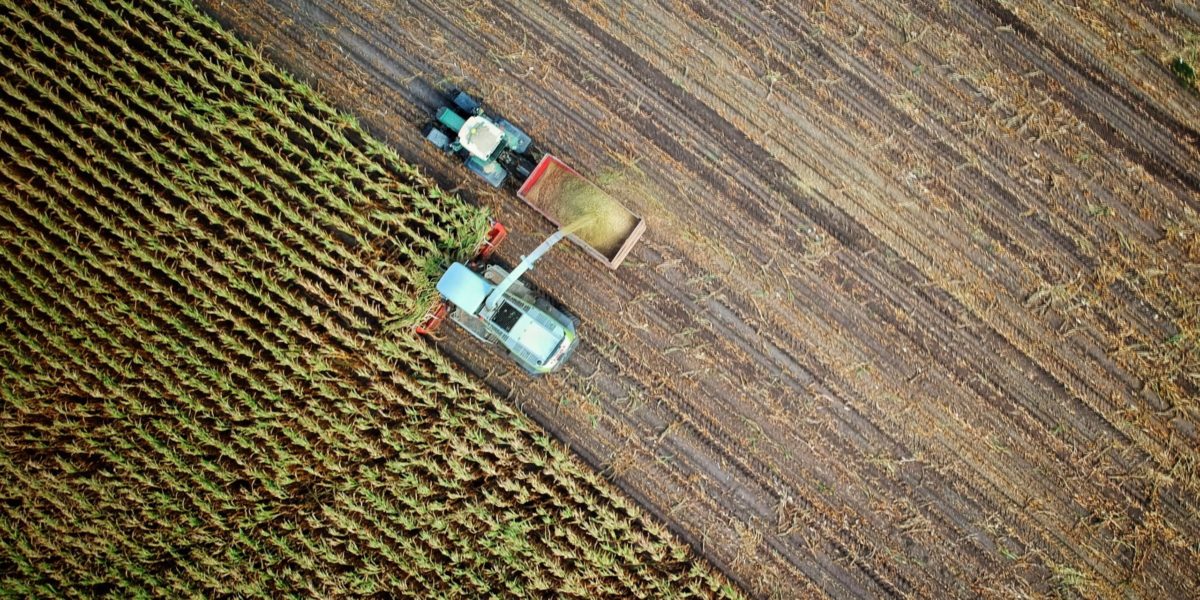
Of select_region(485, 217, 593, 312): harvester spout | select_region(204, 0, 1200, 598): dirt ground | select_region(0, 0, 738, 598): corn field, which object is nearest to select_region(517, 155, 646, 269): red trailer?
select_region(485, 217, 593, 312): harvester spout

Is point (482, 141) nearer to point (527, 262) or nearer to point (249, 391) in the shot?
point (527, 262)

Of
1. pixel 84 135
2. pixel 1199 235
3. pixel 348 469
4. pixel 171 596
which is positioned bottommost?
pixel 171 596

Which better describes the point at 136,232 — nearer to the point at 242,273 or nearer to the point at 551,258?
the point at 242,273

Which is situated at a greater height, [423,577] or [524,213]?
[524,213]

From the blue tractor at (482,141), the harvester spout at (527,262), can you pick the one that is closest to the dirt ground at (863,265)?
the blue tractor at (482,141)

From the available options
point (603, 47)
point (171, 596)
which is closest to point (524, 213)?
point (603, 47)
